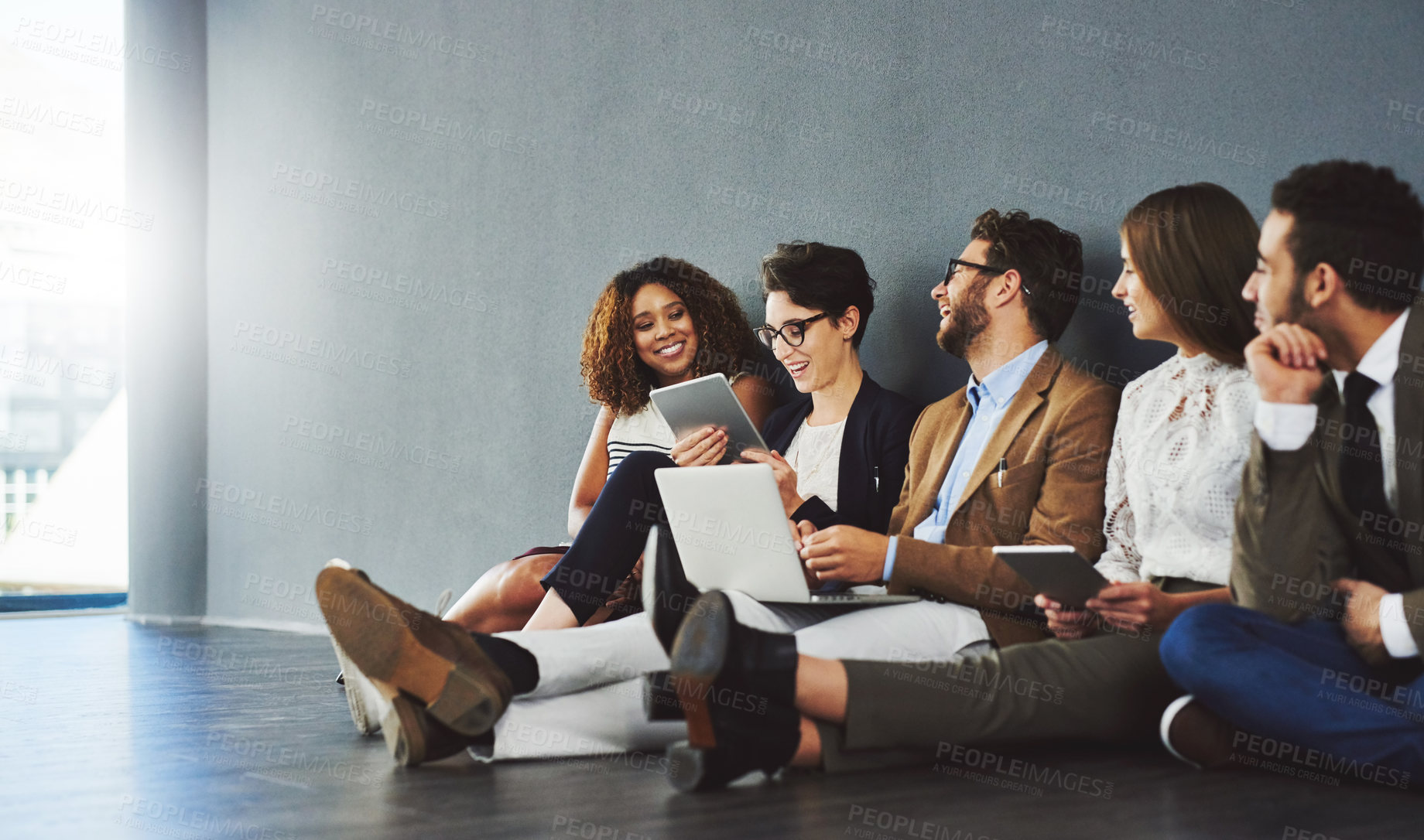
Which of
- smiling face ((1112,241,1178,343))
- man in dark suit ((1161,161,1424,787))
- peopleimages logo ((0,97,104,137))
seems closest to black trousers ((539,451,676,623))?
smiling face ((1112,241,1178,343))

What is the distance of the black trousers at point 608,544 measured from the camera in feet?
8.14

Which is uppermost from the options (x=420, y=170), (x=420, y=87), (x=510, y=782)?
(x=420, y=87)

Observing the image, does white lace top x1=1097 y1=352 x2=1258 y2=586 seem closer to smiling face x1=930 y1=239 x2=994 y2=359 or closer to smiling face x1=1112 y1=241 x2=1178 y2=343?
smiling face x1=1112 y1=241 x2=1178 y2=343

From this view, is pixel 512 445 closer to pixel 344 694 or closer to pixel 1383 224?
pixel 344 694

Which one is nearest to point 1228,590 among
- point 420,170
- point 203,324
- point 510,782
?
point 510,782

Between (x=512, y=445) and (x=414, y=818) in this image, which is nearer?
(x=414, y=818)

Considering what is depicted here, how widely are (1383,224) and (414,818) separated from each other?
165cm

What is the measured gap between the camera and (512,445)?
427 cm

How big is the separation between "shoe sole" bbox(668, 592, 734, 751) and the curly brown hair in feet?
5.65

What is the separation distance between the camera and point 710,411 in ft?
8.34

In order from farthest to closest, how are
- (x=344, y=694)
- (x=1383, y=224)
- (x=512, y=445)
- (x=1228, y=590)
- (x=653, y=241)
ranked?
(x=512, y=445) < (x=653, y=241) < (x=344, y=694) < (x=1228, y=590) < (x=1383, y=224)

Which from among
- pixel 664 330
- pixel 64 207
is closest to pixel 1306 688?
pixel 664 330

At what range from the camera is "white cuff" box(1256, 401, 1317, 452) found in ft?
5.57

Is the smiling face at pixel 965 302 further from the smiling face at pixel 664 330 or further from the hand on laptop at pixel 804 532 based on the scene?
the smiling face at pixel 664 330
